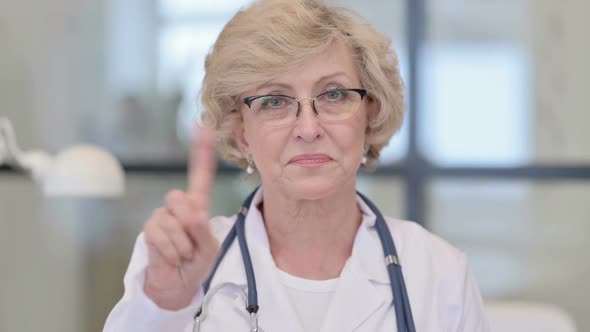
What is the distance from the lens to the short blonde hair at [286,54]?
4.89 ft

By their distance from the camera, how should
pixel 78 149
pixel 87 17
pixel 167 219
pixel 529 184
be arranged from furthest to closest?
pixel 87 17, pixel 529 184, pixel 78 149, pixel 167 219

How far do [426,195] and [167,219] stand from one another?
1.93 meters

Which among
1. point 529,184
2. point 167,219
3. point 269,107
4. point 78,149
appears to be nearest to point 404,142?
point 529,184

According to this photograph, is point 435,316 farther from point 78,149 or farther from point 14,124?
point 14,124

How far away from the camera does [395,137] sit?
2.64 m

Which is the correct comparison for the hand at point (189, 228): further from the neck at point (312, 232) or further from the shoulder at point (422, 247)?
the shoulder at point (422, 247)

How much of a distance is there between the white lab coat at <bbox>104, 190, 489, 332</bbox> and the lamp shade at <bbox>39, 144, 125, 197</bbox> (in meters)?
0.67

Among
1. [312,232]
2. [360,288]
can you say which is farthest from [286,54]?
[360,288]

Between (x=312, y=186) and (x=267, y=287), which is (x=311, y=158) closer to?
(x=312, y=186)

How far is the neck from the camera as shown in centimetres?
159

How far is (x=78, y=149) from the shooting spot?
2.22 metres

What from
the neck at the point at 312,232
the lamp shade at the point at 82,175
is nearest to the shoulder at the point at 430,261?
the neck at the point at 312,232

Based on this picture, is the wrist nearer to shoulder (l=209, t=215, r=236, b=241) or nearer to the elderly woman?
the elderly woman

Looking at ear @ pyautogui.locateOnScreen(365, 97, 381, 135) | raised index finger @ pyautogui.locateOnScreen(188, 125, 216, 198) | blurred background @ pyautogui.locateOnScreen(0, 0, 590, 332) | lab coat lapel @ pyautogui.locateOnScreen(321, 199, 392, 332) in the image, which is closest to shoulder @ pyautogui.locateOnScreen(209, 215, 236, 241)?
lab coat lapel @ pyautogui.locateOnScreen(321, 199, 392, 332)
